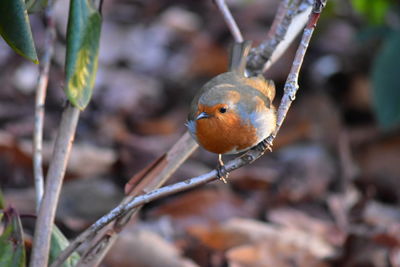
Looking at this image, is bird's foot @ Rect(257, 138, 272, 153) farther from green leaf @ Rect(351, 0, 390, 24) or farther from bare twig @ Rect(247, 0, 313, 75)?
green leaf @ Rect(351, 0, 390, 24)

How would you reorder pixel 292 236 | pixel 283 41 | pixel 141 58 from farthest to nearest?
pixel 141 58
pixel 292 236
pixel 283 41

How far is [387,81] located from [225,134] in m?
2.41

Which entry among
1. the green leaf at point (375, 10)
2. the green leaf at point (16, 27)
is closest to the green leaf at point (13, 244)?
the green leaf at point (16, 27)

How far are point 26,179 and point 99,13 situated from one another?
6.28 ft

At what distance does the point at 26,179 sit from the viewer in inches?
144

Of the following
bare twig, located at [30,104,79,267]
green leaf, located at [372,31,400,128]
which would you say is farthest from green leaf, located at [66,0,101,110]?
green leaf, located at [372,31,400,128]

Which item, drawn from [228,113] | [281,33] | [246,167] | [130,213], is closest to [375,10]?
[246,167]

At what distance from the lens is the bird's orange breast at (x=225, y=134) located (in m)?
2.06

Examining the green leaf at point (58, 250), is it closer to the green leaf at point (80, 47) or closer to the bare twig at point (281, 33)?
the green leaf at point (80, 47)

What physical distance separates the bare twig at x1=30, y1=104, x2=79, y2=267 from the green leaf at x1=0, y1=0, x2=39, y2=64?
38 cm

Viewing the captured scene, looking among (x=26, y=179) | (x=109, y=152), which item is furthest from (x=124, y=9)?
(x=26, y=179)

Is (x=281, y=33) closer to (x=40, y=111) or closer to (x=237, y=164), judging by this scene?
(x=237, y=164)

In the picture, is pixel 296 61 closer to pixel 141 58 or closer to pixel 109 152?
pixel 109 152

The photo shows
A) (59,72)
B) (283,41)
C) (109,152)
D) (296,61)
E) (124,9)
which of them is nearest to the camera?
(296,61)
